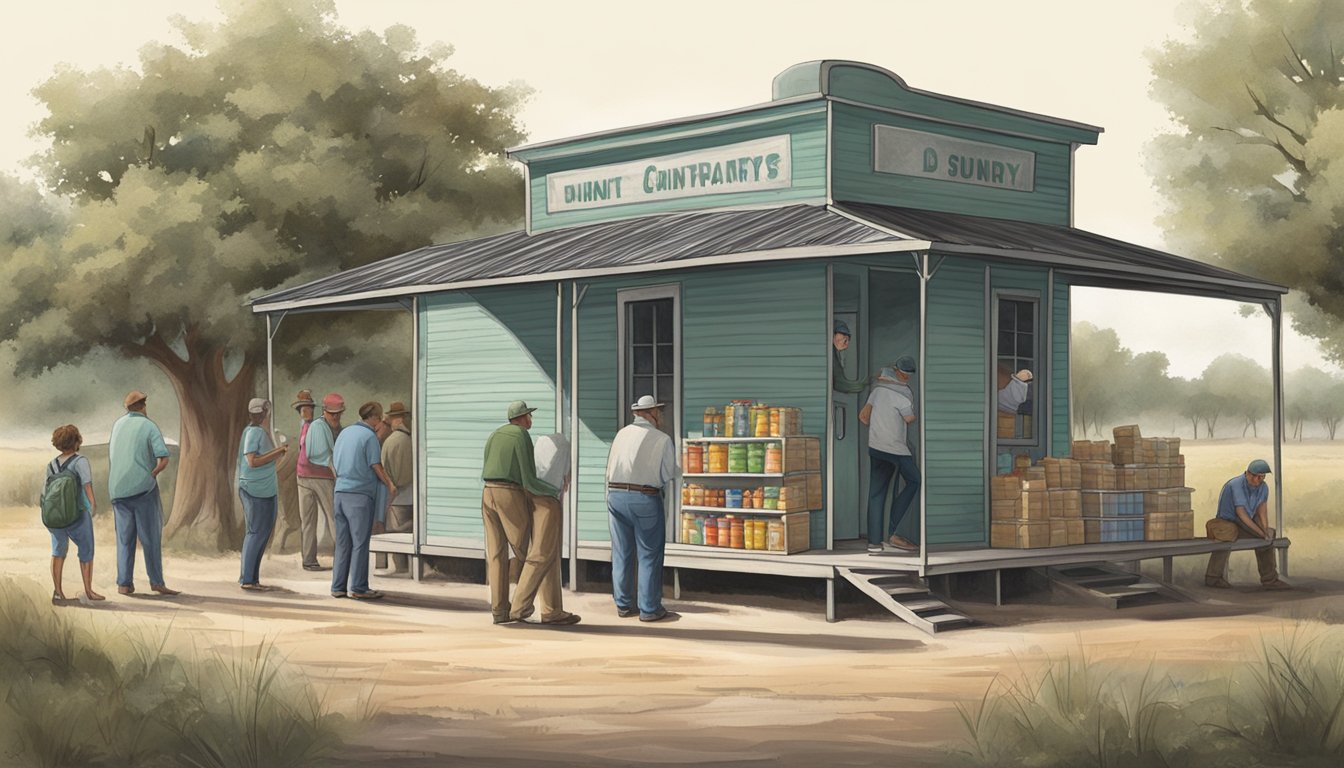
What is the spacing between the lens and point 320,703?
391 inches

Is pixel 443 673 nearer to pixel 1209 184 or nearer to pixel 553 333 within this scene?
pixel 553 333

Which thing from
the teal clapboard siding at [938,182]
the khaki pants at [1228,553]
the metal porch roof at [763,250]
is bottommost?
the khaki pants at [1228,553]

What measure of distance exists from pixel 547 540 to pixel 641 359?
3.66 metres

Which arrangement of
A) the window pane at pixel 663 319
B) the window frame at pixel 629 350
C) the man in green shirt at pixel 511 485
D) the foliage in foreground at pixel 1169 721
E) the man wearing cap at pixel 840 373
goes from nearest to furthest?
1. the foliage in foreground at pixel 1169 721
2. the man in green shirt at pixel 511 485
3. the man wearing cap at pixel 840 373
4. the window frame at pixel 629 350
5. the window pane at pixel 663 319

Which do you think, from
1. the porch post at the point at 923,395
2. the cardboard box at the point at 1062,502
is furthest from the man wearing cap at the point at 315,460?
the cardboard box at the point at 1062,502

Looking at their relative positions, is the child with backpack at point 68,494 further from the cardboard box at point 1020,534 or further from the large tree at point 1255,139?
the large tree at point 1255,139

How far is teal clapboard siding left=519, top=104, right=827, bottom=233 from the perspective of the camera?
1700 cm

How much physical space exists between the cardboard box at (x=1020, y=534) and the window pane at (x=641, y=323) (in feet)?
13.3

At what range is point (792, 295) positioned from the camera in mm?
16359

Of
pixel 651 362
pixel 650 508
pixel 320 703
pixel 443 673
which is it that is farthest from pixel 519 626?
pixel 320 703

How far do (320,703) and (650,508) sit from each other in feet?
17.0

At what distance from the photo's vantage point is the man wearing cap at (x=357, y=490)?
16.2m

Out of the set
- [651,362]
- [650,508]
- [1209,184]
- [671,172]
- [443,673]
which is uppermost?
[1209,184]

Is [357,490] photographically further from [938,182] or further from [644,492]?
[938,182]
